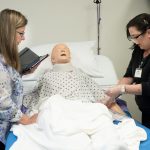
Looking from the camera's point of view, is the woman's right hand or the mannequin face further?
the mannequin face

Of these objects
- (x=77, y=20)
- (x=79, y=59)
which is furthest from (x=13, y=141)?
(x=77, y=20)

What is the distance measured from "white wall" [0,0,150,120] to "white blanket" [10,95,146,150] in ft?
4.27

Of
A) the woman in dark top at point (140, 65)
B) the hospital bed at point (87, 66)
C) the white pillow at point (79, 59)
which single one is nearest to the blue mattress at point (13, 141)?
the woman in dark top at point (140, 65)

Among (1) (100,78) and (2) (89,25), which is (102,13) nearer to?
(2) (89,25)

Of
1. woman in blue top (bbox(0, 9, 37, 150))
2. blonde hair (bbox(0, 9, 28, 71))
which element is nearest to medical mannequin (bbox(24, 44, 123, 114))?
woman in blue top (bbox(0, 9, 37, 150))

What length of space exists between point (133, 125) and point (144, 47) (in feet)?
1.89

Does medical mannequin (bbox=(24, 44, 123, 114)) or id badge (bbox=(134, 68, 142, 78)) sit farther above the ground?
id badge (bbox=(134, 68, 142, 78))

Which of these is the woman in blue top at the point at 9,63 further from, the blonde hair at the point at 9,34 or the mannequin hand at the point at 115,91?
the mannequin hand at the point at 115,91

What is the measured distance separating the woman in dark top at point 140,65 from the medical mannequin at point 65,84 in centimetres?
20

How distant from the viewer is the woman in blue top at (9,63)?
181 centimetres

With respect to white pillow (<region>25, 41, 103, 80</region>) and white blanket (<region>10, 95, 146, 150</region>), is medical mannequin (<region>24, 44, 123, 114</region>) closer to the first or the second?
white pillow (<region>25, 41, 103, 80</region>)

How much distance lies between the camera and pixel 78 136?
1.65 metres

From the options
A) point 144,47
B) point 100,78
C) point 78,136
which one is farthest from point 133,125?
point 100,78

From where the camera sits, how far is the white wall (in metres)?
3.07
